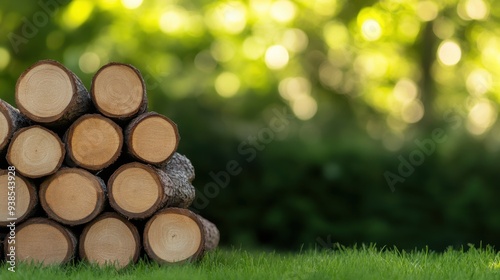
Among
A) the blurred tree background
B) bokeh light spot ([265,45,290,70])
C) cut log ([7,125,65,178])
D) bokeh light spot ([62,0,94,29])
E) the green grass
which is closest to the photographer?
the green grass

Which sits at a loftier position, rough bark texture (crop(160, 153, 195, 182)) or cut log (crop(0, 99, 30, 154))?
cut log (crop(0, 99, 30, 154))

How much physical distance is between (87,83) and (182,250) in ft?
14.1

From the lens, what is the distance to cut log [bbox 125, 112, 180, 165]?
557 centimetres

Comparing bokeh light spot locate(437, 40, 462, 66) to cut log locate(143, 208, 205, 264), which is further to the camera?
bokeh light spot locate(437, 40, 462, 66)

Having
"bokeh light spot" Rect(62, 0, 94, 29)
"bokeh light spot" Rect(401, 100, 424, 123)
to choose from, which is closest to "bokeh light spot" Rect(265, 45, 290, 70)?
"bokeh light spot" Rect(401, 100, 424, 123)

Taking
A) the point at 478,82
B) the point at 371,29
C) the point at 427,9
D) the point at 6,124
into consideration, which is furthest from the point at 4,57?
the point at 478,82

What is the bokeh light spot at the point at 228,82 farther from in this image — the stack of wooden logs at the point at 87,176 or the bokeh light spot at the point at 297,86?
the stack of wooden logs at the point at 87,176

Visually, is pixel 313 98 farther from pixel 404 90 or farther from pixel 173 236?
pixel 173 236

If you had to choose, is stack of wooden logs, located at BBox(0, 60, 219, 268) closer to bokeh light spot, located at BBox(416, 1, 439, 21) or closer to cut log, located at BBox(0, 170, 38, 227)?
cut log, located at BBox(0, 170, 38, 227)

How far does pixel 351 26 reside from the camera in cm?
1529

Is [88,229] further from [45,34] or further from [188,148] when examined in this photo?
[45,34]

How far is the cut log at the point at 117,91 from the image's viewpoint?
221 inches

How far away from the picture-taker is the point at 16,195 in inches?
218

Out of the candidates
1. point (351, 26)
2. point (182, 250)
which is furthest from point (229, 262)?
point (351, 26)
